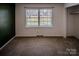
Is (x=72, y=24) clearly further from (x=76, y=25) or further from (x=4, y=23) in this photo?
(x=4, y=23)

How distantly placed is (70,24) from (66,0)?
6824 mm

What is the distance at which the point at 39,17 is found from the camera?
7.45m

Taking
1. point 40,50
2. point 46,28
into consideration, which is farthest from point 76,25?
point 40,50

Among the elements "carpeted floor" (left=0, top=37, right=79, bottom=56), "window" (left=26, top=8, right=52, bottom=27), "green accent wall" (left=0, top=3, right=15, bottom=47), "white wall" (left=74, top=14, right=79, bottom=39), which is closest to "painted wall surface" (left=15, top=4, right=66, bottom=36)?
"window" (left=26, top=8, right=52, bottom=27)

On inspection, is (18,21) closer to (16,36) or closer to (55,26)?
(16,36)

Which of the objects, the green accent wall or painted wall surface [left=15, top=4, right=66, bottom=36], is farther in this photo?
painted wall surface [left=15, top=4, right=66, bottom=36]

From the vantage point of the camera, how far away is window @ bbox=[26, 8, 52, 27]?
24.3 ft

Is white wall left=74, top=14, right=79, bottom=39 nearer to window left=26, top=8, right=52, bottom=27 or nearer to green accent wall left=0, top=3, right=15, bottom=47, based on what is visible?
window left=26, top=8, right=52, bottom=27

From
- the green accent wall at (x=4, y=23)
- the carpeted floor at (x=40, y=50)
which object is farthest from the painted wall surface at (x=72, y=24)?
the green accent wall at (x=4, y=23)

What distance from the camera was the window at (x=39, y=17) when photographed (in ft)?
24.3

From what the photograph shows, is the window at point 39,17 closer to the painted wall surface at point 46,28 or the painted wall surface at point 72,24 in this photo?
the painted wall surface at point 46,28

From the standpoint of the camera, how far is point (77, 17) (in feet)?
22.2

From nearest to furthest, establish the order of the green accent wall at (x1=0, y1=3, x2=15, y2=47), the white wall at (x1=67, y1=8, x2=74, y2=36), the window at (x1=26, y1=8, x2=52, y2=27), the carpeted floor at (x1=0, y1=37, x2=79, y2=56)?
the carpeted floor at (x1=0, y1=37, x2=79, y2=56)
the green accent wall at (x1=0, y1=3, x2=15, y2=47)
the white wall at (x1=67, y1=8, x2=74, y2=36)
the window at (x1=26, y1=8, x2=52, y2=27)

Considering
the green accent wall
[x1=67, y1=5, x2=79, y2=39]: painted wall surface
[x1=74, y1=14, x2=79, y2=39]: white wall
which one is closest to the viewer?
the green accent wall
